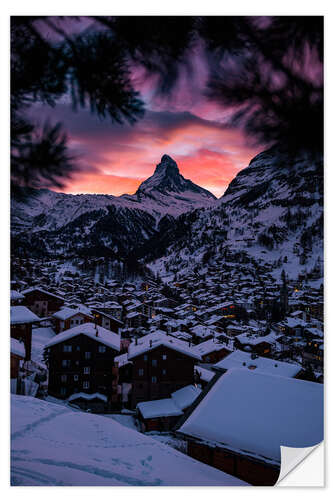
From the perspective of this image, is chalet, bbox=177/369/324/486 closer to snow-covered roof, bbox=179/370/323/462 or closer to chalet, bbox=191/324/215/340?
snow-covered roof, bbox=179/370/323/462

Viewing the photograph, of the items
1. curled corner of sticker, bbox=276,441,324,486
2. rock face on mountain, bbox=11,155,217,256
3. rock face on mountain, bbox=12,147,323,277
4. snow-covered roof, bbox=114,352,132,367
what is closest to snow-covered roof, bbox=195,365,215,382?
snow-covered roof, bbox=114,352,132,367

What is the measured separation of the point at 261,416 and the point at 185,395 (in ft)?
6.01

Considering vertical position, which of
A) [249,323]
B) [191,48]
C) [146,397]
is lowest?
[249,323]

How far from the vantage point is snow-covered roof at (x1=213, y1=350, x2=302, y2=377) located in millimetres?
4685

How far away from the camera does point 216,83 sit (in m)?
2.36

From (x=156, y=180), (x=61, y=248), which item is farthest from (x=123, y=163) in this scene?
(x=61, y=248)

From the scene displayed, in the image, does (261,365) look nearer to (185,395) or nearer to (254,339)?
(185,395)

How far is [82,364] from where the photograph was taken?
4988 mm

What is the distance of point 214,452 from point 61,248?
14.3 ft

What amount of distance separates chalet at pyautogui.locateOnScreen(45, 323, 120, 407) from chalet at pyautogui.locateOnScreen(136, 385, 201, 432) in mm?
666

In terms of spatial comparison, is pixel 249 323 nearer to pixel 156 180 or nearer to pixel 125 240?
pixel 125 240

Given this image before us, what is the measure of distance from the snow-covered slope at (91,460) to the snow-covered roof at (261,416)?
0.93 feet

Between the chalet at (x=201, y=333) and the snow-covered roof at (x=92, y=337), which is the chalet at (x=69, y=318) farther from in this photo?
the chalet at (x=201, y=333)

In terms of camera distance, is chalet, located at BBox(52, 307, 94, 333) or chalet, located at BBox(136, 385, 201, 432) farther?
chalet, located at BBox(52, 307, 94, 333)
